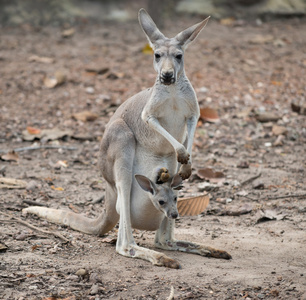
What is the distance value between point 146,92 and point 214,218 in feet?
4.43

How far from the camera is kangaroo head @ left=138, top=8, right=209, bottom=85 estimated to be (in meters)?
3.63

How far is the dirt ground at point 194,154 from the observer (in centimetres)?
331

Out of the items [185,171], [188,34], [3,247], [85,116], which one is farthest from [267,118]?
[3,247]

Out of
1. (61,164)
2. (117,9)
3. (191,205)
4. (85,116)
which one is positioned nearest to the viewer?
(191,205)

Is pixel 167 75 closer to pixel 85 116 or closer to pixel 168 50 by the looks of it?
pixel 168 50

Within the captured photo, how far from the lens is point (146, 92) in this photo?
4.19 meters

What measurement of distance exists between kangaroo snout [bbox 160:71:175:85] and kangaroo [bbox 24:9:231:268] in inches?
0.6

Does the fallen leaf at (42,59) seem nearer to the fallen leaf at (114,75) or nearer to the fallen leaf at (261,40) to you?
the fallen leaf at (114,75)

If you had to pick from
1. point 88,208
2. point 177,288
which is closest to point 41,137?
point 88,208

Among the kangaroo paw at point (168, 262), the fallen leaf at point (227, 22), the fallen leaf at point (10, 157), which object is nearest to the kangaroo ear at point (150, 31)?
the kangaroo paw at point (168, 262)

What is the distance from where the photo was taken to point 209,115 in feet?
23.7

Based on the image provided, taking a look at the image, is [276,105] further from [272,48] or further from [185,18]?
[185,18]

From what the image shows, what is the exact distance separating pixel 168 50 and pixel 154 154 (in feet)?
2.56

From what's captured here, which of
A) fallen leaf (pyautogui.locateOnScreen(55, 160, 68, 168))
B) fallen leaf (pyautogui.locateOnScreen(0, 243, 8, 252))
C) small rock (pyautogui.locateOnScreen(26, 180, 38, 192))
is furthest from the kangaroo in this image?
fallen leaf (pyautogui.locateOnScreen(55, 160, 68, 168))
